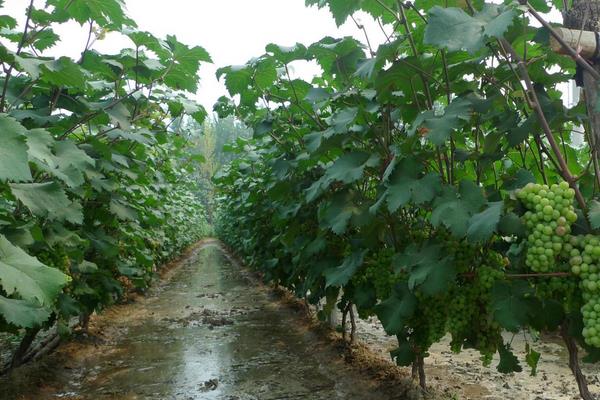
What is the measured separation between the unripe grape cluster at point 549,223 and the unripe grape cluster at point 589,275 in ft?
0.16

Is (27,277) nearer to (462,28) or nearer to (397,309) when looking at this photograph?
(462,28)

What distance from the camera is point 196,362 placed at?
5.47 metres

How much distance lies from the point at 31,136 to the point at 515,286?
183 cm

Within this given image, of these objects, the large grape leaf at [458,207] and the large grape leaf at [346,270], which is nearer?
the large grape leaf at [458,207]

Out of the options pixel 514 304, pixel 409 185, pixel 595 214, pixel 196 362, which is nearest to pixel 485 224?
pixel 595 214

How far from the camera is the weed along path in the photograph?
4.46 m

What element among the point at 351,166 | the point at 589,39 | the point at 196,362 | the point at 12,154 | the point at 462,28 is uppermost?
the point at 589,39

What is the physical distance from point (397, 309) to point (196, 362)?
11.7ft

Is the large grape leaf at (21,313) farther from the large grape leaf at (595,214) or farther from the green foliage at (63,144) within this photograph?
the large grape leaf at (595,214)

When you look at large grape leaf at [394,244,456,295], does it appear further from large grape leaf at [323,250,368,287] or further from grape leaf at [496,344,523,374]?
large grape leaf at [323,250,368,287]

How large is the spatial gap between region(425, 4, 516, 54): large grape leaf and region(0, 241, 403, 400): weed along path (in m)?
3.16

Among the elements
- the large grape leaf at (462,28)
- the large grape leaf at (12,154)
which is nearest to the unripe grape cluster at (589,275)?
the large grape leaf at (462,28)

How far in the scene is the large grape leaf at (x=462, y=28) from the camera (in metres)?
1.46

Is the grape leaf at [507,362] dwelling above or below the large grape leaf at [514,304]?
below
